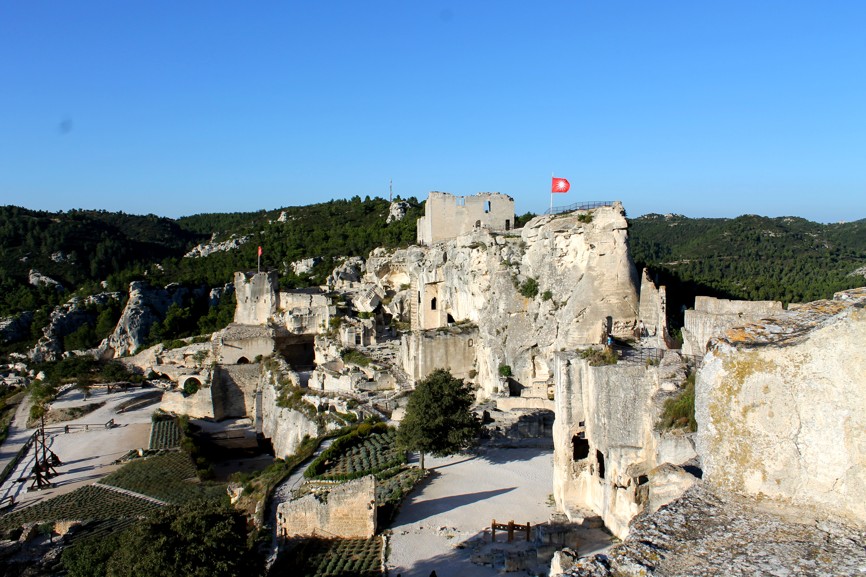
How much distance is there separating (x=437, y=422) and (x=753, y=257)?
3831 cm

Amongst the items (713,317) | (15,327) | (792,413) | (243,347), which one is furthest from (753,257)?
(15,327)

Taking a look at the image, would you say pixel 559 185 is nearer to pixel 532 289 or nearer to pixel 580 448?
pixel 532 289

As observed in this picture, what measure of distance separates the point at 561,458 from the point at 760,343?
9992 millimetres

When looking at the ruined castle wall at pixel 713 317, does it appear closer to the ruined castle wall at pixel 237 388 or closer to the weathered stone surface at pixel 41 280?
the ruined castle wall at pixel 237 388

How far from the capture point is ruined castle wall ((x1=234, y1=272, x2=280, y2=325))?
3641cm

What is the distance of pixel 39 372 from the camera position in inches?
1572

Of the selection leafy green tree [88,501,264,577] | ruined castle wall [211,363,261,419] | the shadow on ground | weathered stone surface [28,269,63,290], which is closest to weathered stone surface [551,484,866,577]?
leafy green tree [88,501,264,577]

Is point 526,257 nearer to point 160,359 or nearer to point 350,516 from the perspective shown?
point 350,516

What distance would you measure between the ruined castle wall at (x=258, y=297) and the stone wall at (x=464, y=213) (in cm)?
1032

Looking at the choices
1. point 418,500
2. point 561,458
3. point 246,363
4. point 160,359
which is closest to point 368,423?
point 418,500

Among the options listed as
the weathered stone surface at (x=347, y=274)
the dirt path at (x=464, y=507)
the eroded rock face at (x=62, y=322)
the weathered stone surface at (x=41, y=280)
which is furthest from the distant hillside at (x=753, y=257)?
the weathered stone surface at (x=41, y=280)

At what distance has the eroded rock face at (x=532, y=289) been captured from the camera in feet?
62.9

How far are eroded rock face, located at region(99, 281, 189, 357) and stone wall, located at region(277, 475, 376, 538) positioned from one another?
33131 millimetres

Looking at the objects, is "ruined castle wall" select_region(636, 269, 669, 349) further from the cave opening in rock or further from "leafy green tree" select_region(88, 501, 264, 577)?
"leafy green tree" select_region(88, 501, 264, 577)
